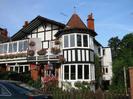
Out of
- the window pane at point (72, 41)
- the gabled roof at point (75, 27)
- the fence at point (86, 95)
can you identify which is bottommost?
the fence at point (86, 95)

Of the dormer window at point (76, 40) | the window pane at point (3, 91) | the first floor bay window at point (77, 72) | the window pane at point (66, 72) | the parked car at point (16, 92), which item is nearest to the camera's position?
the parked car at point (16, 92)

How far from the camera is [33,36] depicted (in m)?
38.1

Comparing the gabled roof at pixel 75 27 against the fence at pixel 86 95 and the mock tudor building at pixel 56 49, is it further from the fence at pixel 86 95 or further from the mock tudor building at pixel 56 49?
the fence at pixel 86 95

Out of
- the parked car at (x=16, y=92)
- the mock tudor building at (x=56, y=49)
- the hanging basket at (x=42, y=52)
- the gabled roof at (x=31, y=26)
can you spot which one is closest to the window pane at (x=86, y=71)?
the mock tudor building at (x=56, y=49)

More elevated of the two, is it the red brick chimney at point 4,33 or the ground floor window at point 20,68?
the red brick chimney at point 4,33

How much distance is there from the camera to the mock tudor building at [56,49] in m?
32.0

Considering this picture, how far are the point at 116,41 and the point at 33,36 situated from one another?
4294cm

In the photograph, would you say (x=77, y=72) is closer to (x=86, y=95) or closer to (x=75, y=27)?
(x=75, y=27)

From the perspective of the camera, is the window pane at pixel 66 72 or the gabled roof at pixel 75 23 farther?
the gabled roof at pixel 75 23

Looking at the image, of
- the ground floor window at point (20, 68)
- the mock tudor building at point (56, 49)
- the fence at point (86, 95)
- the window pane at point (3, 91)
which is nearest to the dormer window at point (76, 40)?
the mock tudor building at point (56, 49)

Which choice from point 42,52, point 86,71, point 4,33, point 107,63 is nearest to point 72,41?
point 86,71

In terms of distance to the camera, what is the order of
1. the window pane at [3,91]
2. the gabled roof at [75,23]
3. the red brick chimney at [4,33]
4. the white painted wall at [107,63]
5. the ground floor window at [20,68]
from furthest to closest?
the red brick chimney at [4,33] → the white painted wall at [107,63] → the ground floor window at [20,68] → the gabled roof at [75,23] → the window pane at [3,91]

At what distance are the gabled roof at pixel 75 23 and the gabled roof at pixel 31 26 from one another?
136 cm

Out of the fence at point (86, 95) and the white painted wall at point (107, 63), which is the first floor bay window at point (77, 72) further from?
the fence at point (86, 95)
